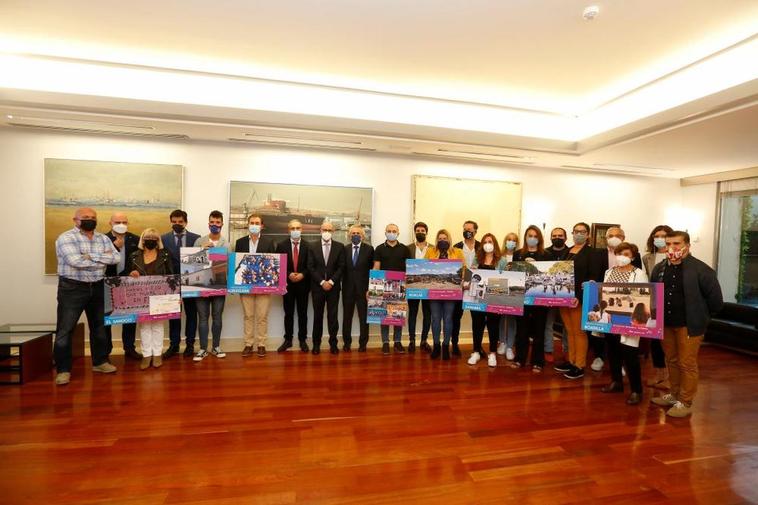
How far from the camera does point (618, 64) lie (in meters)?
4.22

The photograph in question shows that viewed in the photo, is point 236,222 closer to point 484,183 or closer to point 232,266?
point 232,266

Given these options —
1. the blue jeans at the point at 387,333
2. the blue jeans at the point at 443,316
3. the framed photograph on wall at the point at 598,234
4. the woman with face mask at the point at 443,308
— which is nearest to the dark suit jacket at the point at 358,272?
the blue jeans at the point at 387,333

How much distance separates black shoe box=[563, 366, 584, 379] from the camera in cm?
449

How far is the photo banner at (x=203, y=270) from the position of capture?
4707 mm

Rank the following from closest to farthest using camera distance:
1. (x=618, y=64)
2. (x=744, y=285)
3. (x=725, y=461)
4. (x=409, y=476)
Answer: (x=409, y=476) → (x=725, y=461) → (x=618, y=64) → (x=744, y=285)

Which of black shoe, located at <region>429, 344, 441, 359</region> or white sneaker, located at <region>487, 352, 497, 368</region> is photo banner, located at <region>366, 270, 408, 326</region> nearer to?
black shoe, located at <region>429, 344, 441, 359</region>

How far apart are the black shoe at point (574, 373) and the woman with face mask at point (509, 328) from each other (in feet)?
2.43

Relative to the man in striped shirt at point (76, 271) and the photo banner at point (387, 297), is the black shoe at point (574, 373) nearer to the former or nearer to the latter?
the photo banner at point (387, 297)

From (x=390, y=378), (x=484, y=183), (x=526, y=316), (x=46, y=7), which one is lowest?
(x=390, y=378)

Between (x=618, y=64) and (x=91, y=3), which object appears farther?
(x=618, y=64)

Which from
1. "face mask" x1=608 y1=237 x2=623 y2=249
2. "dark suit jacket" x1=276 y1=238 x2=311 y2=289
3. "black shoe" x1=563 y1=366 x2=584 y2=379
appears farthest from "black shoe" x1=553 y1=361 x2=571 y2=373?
"dark suit jacket" x1=276 y1=238 x2=311 y2=289

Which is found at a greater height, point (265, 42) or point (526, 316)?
point (265, 42)

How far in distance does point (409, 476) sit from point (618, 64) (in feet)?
15.8

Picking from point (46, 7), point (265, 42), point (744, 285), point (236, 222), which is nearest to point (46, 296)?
point (236, 222)
